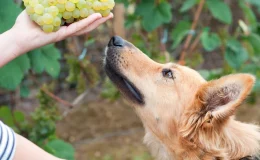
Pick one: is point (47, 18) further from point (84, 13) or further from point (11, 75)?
point (11, 75)

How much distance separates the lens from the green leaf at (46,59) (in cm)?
242

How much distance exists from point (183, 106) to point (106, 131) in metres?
2.57

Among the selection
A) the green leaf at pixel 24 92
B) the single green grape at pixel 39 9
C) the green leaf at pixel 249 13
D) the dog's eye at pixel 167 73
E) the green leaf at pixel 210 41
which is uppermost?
the single green grape at pixel 39 9

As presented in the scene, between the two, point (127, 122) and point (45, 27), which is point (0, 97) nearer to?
point (127, 122)

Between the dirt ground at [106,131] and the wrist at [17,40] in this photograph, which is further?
the dirt ground at [106,131]

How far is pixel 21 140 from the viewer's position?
64.6 inches

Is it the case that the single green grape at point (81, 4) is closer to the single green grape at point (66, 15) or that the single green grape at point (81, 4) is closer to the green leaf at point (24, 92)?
the single green grape at point (66, 15)

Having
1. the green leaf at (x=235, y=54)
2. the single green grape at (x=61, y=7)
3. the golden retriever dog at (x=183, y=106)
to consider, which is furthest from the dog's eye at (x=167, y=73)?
the green leaf at (x=235, y=54)

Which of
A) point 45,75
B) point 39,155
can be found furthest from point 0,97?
point 39,155

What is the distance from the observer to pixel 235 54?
10.9 feet

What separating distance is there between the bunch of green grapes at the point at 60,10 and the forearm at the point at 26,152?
0.46m

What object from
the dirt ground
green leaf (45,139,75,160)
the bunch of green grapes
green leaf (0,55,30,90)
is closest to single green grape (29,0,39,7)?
the bunch of green grapes

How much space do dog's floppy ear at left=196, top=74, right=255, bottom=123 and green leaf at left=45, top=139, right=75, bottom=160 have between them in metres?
1.04

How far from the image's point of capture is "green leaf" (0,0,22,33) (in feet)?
6.84
